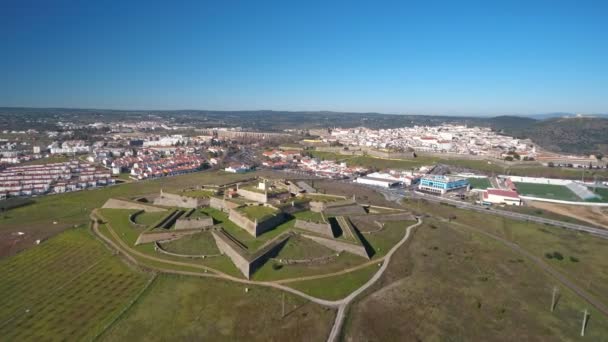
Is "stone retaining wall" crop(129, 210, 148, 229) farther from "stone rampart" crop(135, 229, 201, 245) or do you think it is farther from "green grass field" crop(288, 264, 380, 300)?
"green grass field" crop(288, 264, 380, 300)

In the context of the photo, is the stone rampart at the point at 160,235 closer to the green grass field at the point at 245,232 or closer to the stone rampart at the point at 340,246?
the green grass field at the point at 245,232

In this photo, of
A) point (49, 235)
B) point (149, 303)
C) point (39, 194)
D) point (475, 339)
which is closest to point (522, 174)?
point (475, 339)

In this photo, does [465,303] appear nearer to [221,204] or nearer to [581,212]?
[221,204]

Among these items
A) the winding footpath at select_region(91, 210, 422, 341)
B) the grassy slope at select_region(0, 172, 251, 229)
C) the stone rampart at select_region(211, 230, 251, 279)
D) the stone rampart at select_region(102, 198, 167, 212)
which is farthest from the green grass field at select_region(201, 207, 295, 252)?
the grassy slope at select_region(0, 172, 251, 229)

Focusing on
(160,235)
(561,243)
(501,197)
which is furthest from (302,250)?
(501,197)

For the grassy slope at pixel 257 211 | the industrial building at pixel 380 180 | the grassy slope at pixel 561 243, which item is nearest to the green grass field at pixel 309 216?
the grassy slope at pixel 257 211
